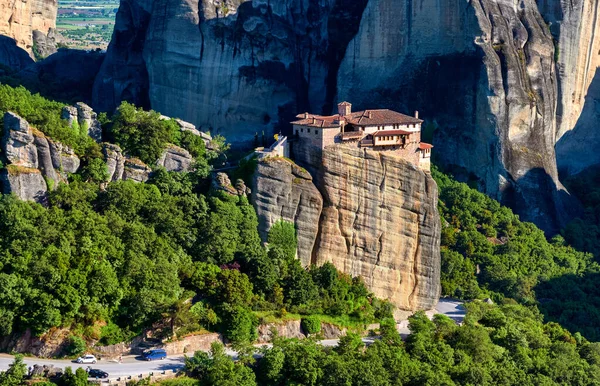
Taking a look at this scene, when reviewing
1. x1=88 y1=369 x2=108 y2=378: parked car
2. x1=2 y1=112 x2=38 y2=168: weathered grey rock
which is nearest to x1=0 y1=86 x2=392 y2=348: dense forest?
x1=2 y1=112 x2=38 y2=168: weathered grey rock

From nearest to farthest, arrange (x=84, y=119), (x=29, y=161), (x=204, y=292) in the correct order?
(x=204, y=292), (x=29, y=161), (x=84, y=119)

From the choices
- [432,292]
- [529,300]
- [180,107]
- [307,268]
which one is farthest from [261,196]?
[180,107]

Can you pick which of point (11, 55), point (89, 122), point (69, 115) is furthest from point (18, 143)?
point (11, 55)

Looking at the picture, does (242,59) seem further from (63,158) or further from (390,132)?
(63,158)

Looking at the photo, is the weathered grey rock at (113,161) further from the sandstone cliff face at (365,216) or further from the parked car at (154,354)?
the parked car at (154,354)

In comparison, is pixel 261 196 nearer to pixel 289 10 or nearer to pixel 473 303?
pixel 473 303

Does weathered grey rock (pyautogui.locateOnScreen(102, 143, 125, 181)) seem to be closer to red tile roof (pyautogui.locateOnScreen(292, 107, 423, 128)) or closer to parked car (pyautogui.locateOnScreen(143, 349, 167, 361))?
red tile roof (pyautogui.locateOnScreen(292, 107, 423, 128))

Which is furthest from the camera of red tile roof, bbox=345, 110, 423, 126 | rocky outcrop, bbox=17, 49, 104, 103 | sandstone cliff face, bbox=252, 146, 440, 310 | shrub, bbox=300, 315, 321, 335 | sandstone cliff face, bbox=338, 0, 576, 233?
rocky outcrop, bbox=17, 49, 104, 103
